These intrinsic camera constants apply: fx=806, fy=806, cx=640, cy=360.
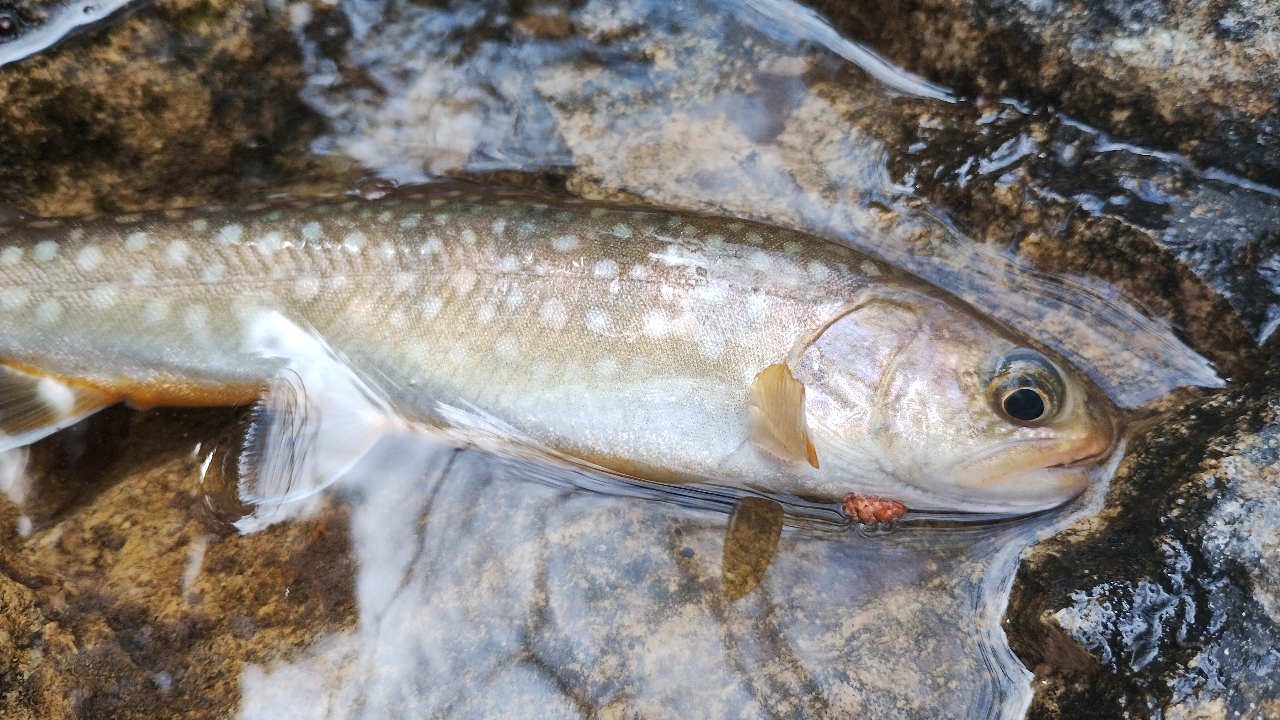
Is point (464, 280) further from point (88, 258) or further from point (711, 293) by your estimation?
point (88, 258)

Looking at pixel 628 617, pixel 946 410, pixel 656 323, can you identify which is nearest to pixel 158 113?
pixel 656 323

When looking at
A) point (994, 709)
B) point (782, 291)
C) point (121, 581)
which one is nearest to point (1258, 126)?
point (782, 291)

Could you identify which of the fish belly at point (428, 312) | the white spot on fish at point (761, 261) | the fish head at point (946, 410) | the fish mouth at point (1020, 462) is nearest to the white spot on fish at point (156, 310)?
the fish belly at point (428, 312)

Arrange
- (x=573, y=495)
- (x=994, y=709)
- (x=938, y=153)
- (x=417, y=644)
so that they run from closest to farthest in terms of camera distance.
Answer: (x=994, y=709) → (x=417, y=644) → (x=573, y=495) → (x=938, y=153)

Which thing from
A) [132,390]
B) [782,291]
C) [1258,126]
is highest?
[1258,126]

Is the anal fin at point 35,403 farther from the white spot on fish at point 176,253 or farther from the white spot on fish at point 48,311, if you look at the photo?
the white spot on fish at point 176,253

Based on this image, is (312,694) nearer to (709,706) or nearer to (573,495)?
(573,495)

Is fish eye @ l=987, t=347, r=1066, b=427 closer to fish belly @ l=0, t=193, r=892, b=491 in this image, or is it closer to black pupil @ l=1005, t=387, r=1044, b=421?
black pupil @ l=1005, t=387, r=1044, b=421
